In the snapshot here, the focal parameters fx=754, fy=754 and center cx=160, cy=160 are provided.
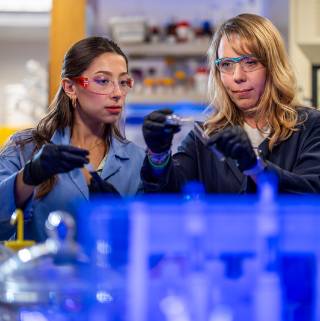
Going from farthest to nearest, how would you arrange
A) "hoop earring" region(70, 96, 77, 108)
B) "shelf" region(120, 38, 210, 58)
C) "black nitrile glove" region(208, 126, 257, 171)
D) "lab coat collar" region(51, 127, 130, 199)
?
"shelf" region(120, 38, 210, 58) < "hoop earring" region(70, 96, 77, 108) < "lab coat collar" region(51, 127, 130, 199) < "black nitrile glove" region(208, 126, 257, 171)

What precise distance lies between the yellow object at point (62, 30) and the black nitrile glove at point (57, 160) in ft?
4.72

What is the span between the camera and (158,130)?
1525 mm

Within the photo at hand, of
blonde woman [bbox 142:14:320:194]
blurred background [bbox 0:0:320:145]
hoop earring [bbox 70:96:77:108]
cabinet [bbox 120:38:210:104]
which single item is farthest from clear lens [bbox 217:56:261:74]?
→ cabinet [bbox 120:38:210:104]

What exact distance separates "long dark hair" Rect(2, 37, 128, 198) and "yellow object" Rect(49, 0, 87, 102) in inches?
37.9

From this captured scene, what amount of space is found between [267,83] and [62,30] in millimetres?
1446

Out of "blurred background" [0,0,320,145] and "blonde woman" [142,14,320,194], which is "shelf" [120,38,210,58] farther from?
"blonde woman" [142,14,320,194]

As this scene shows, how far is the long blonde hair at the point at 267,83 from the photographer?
6.00 feet

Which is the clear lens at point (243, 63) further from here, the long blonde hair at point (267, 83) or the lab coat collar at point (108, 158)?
the lab coat collar at point (108, 158)

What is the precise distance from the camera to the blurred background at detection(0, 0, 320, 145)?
3.67 metres

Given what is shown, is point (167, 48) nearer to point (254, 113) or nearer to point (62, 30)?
point (62, 30)

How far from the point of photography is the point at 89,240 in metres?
0.94

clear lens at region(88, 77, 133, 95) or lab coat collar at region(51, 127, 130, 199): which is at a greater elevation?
clear lens at region(88, 77, 133, 95)

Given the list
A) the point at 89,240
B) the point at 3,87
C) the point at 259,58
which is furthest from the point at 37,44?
the point at 89,240

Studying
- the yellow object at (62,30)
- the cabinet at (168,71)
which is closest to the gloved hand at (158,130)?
the yellow object at (62,30)
